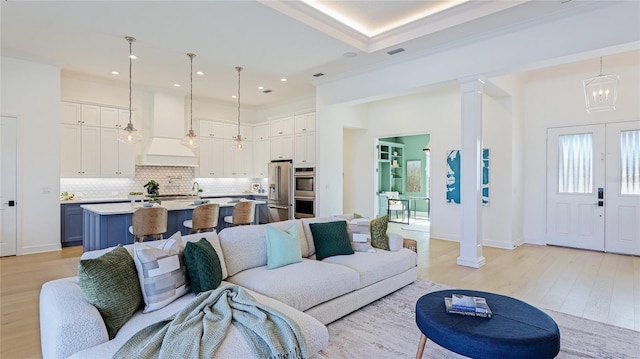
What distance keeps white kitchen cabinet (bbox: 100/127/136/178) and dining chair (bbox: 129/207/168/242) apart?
120 inches

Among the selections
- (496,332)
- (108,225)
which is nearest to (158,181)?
(108,225)

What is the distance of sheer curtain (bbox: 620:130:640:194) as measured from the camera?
5.57 metres

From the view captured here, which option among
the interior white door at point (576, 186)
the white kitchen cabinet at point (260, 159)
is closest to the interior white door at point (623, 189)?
the interior white door at point (576, 186)

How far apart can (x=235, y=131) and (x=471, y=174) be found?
244 inches

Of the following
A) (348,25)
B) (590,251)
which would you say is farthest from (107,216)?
(590,251)

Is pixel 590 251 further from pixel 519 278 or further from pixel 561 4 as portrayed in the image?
pixel 561 4

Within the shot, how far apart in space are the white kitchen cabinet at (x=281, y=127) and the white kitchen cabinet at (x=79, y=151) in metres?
3.67

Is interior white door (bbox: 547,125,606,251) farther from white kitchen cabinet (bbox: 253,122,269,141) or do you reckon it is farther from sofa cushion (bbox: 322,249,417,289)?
white kitchen cabinet (bbox: 253,122,269,141)

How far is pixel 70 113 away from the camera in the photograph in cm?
632

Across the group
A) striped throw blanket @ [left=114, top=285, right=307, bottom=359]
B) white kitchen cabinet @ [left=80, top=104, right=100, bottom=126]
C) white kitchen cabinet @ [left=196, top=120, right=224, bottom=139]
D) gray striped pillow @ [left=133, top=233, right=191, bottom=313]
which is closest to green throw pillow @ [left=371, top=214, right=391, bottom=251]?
striped throw blanket @ [left=114, top=285, right=307, bottom=359]

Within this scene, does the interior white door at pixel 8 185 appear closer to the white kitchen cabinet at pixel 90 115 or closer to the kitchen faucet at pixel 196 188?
the white kitchen cabinet at pixel 90 115

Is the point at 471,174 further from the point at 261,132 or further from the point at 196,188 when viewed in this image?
the point at 196,188

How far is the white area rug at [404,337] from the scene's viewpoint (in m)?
2.50

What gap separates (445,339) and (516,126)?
18.6 ft
